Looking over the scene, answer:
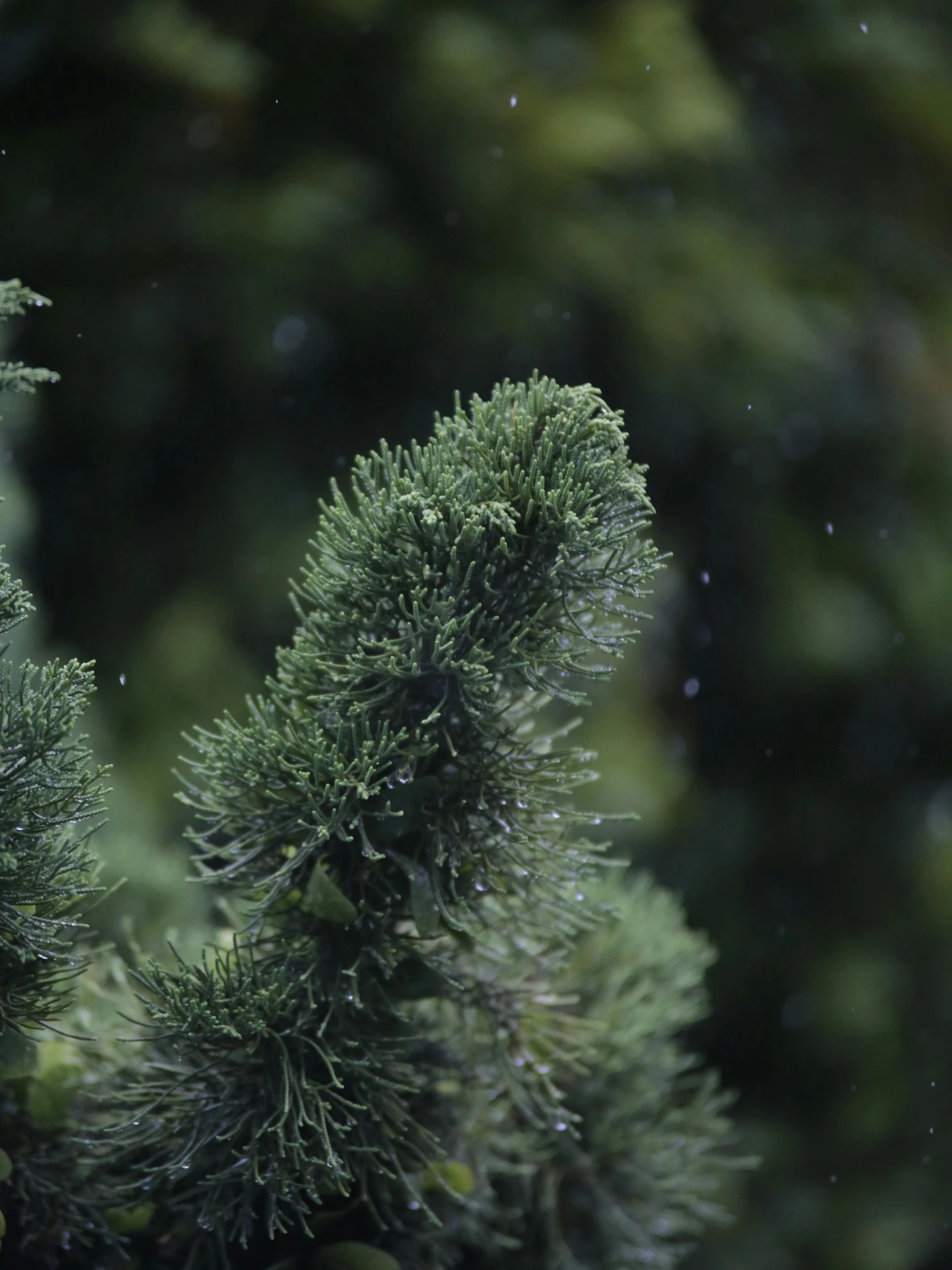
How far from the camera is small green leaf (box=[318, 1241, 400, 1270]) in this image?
36cm

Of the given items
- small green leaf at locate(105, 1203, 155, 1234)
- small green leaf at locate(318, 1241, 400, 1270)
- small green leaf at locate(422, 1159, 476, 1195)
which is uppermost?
small green leaf at locate(422, 1159, 476, 1195)

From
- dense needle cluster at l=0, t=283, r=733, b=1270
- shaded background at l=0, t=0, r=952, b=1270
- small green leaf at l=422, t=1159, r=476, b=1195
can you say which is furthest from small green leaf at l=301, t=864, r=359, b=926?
shaded background at l=0, t=0, r=952, b=1270

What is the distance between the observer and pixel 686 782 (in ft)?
3.74

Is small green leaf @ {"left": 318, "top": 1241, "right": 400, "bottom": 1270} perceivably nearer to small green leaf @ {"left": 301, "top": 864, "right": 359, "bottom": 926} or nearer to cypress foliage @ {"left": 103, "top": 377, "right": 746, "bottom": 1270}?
cypress foliage @ {"left": 103, "top": 377, "right": 746, "bottom": 1270}

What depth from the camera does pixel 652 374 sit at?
1085 mm

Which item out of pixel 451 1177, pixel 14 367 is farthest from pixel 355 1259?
pixel 14 367

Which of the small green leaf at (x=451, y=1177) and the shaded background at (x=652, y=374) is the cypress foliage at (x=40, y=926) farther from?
the shaded background at (x=652, y=374)

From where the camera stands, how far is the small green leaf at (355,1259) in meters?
0.36

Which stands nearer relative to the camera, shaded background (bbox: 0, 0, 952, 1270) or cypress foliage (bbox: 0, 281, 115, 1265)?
cypress foliage (bbox: 0, 281, 115, 1265)

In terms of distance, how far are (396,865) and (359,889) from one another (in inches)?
0.6

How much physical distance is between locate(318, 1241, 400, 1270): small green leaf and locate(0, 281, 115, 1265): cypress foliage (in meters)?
0.07

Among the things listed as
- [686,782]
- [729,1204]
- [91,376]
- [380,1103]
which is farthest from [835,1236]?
[91,376]

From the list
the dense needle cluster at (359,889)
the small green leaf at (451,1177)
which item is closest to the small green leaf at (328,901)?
the dense needle cluster at (359,889)

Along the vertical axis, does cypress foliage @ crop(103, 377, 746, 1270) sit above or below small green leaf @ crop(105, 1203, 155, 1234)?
above
